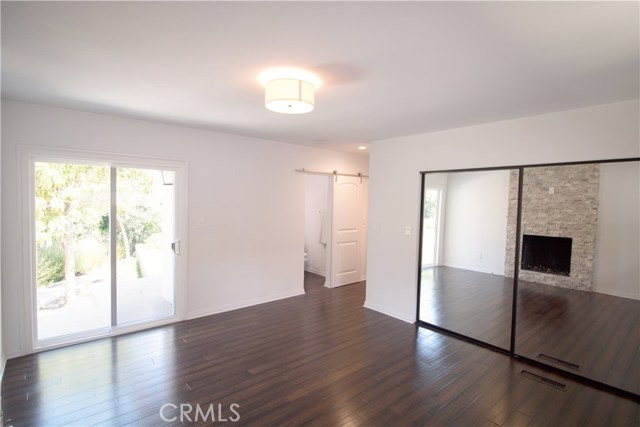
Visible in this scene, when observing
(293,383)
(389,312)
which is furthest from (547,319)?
(293,383)

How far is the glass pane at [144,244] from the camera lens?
12.0 ft

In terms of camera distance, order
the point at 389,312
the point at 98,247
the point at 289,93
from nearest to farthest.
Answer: the point at 289,93, the point at 98,247, the point at 389,312

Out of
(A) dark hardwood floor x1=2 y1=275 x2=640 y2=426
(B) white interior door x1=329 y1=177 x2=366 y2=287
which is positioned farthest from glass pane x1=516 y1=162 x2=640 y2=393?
(B) white interior door x1=329 y1=177 x2=366 y2=287

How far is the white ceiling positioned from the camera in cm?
144

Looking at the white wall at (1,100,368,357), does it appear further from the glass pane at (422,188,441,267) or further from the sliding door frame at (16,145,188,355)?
the glass pane at (422,188,441,267)

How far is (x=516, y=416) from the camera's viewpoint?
7.50 feet

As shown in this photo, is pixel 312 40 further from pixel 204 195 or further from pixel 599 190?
pixel 599 190

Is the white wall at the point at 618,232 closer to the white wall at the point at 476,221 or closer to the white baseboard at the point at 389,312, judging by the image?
the white wall at the point at 476,221

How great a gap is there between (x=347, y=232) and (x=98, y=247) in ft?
12.7

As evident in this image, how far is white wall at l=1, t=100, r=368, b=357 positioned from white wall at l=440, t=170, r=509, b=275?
225 cm

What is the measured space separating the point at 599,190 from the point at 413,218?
1955 millimetres

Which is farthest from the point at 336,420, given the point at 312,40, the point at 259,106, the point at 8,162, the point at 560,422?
the point at 8,162

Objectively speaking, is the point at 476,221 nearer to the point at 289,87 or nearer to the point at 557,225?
the point at 557,225

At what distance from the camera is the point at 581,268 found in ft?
11.6
